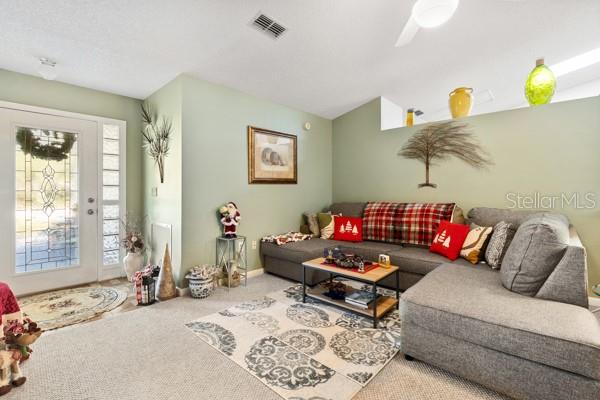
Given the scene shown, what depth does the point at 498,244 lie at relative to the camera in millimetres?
2500

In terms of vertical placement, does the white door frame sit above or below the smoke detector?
below

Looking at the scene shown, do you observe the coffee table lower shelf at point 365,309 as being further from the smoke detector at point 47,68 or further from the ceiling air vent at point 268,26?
the smoke detector at point 47,68

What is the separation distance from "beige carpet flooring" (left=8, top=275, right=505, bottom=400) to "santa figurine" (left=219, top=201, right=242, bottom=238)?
3.90ft

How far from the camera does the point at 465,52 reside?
3004 millimetres

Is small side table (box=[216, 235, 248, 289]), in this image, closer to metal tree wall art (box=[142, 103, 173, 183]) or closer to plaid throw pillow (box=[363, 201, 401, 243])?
metal tree wall art (box=[142, 103, 173, 183])

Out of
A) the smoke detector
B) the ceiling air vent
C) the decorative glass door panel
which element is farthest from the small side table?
the smoke detector

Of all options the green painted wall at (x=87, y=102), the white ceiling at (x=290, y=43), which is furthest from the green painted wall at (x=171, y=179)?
the green painted wall at (x=87, y=102)

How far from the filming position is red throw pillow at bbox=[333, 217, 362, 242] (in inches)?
147

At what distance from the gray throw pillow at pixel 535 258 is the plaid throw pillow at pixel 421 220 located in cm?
Answer: 138

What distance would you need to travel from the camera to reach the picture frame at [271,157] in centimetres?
362

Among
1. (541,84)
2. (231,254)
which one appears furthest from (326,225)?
(541,84)

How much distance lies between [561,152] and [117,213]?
5.33m

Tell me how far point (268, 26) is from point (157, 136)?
1.87 m

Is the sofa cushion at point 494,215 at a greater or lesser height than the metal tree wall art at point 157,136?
lesser
